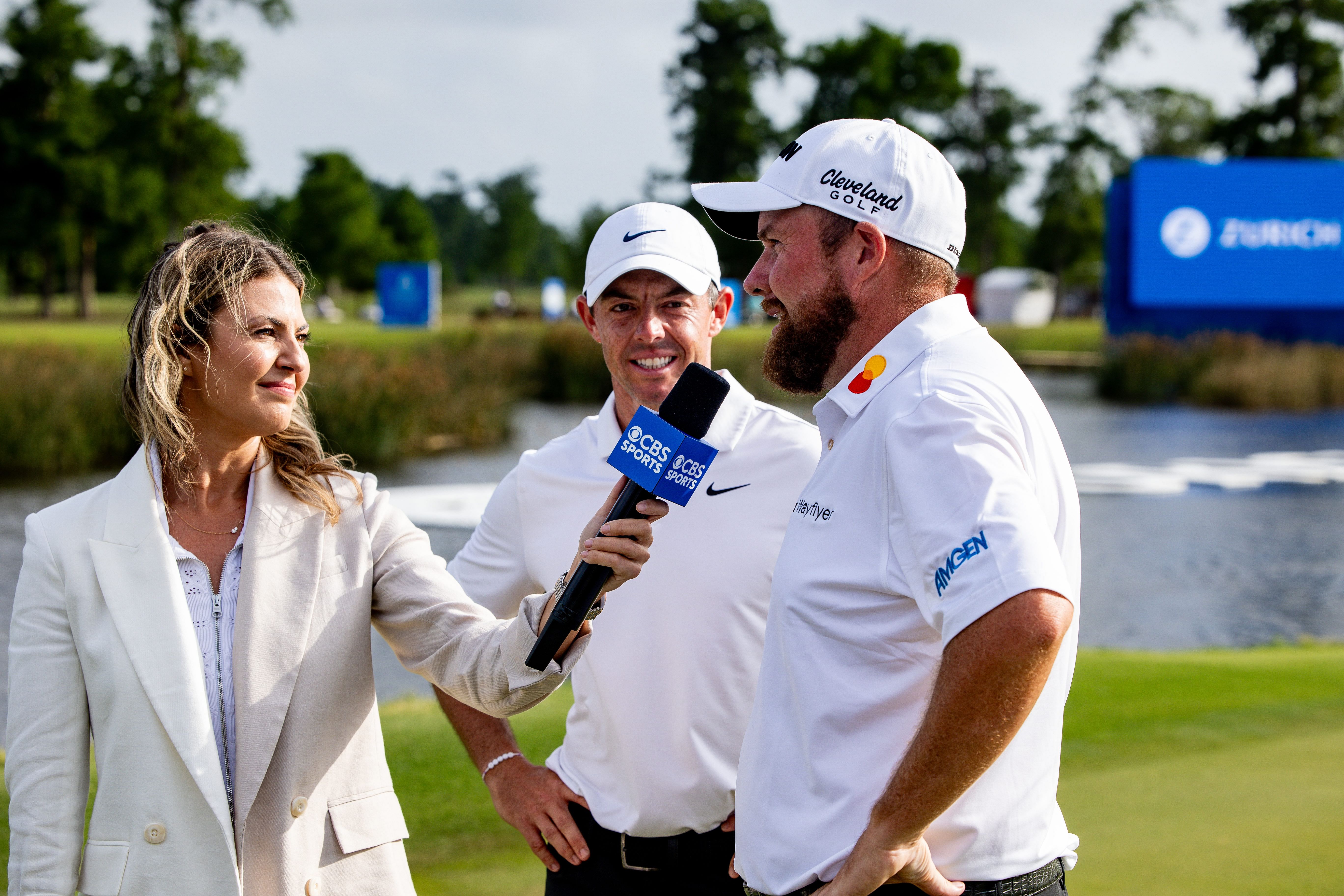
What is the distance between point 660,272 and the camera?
9.11ft

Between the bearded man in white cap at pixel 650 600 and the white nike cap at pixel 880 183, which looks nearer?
the white nike cap at pixel 880 183

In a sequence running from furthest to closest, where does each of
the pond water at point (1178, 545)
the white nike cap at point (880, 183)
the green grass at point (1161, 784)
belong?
1. the pond water at point (1178, 545)
2. the green grass at point (1161, 784)
3. the white nike cap at point (880, 183)

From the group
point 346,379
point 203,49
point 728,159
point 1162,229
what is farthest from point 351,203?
point 346,379

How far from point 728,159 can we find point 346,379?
4437cm

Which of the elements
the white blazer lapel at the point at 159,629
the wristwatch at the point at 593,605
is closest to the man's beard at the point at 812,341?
the wristwatch at the point at 593,605

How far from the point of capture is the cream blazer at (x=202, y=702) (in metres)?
2.10

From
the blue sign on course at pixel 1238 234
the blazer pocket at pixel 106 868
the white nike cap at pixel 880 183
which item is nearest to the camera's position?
the white nike cap at pixel 880 183

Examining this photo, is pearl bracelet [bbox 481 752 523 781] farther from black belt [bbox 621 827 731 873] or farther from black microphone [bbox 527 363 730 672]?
black microphone [bbox 527 363 730 672]

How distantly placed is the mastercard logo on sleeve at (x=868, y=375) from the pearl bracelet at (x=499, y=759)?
1303mm

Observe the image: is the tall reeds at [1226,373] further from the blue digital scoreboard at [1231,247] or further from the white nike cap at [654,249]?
the white nike cap at [654,249]

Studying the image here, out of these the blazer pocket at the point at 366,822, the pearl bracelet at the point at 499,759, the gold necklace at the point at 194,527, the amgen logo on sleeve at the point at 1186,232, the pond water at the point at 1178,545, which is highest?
the amgen logo on sleeve at the point at 1186,232

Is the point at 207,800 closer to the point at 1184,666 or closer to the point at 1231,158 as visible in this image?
the point at 1184,666

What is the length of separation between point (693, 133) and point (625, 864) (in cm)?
6039

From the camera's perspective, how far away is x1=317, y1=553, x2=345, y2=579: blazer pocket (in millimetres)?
2316
